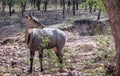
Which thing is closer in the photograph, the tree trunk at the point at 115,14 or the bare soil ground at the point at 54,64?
the tree trunk at the point at 115,14

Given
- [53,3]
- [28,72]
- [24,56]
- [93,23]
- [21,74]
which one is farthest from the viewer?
[53,3]

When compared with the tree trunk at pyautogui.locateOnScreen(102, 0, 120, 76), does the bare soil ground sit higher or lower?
lower

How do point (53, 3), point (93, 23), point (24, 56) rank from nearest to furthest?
point (24, 56), point (93, 23), point (53, 3)

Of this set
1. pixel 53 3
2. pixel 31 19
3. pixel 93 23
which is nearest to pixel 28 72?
pixel 31 19

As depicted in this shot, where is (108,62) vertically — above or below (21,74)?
above

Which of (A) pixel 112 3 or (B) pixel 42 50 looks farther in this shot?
(B) pixel 42 50

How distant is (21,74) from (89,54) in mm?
4166

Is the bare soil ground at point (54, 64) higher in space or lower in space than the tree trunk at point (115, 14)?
lower

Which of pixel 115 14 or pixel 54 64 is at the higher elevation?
pixel 115 14

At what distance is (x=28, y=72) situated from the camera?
32.8ft

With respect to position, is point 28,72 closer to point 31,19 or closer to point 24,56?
point 31,19

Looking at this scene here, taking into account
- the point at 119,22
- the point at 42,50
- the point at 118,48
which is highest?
the point at 119,22

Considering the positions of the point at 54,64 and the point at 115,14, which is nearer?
the point at 115,14

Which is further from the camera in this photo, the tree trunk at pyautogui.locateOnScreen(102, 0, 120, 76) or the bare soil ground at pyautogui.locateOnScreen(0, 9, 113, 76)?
the bare soil ground at pyautogui.locateOnScreen(0, 9, 113, 76)
